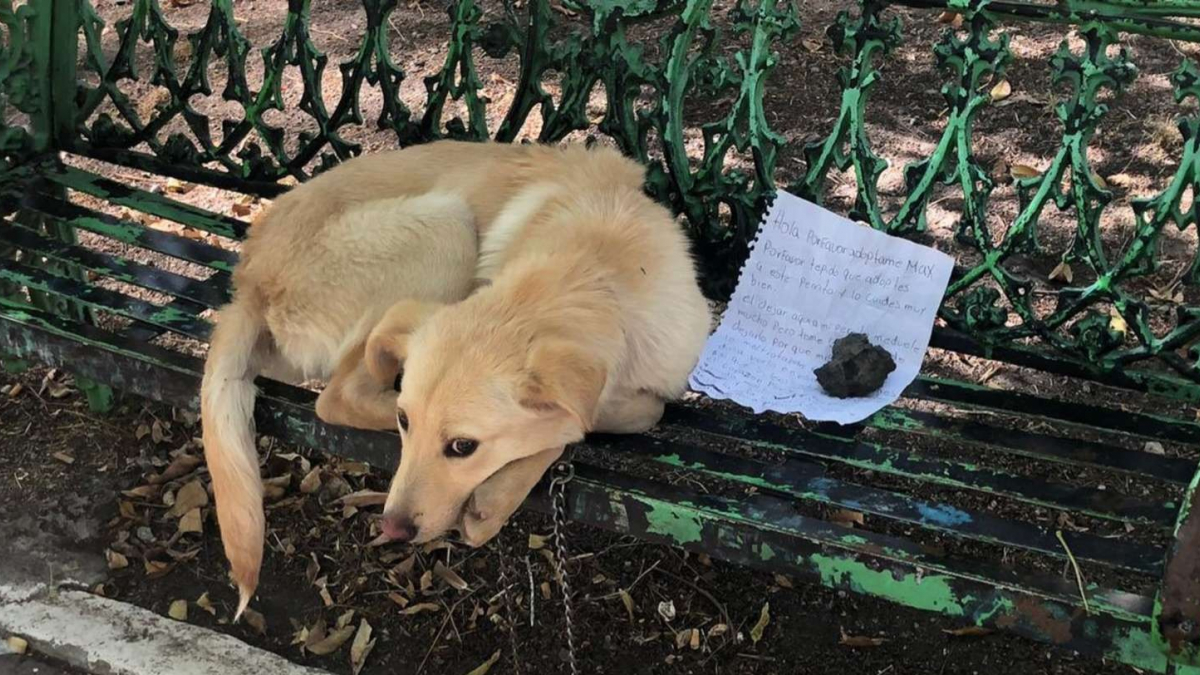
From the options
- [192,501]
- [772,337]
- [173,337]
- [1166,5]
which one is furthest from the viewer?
[173,337]

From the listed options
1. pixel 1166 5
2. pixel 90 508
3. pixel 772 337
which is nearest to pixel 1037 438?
pixel 772 337

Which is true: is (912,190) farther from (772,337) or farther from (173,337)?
(173,337)

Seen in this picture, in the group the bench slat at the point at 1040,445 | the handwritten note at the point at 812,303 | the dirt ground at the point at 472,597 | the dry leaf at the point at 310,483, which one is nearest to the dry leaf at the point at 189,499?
the dirt ground at the point at 472,597

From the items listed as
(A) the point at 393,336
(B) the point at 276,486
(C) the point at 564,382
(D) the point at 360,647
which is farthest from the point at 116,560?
(C) the point at 564,382

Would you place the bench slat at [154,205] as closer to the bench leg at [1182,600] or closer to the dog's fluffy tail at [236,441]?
the dog's fluffy tail at [236,441]

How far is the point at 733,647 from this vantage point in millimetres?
3125

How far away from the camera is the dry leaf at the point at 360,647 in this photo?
3115 mm

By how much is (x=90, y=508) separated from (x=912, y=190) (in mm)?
2607

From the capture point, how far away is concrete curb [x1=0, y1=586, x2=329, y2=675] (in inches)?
118

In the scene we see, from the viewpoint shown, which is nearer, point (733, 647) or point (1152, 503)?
point (1152, 503)

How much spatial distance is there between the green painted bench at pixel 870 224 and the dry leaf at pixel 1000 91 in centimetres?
74

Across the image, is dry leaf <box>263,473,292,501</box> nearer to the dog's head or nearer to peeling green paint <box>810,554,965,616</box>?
the dog's head

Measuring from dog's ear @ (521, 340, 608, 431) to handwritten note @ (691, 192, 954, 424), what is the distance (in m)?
0.55

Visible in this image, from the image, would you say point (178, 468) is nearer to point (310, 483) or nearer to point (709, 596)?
point (310, 483)
